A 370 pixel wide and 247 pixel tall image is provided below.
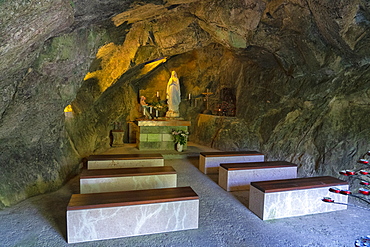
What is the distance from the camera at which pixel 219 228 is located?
351 centimetres

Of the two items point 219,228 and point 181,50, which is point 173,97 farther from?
point 219,228

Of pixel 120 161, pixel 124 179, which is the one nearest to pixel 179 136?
pixel 120 161

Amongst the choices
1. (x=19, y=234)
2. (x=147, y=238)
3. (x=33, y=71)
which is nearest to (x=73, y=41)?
(x=33, y=71)

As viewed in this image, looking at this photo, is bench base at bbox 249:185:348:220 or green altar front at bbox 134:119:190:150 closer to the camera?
bench base at bbox 249:185:348:220

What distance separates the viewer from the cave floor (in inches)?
123

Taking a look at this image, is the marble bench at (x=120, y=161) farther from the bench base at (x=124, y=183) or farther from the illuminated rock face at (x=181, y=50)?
the bench base at (x=124, y=183)

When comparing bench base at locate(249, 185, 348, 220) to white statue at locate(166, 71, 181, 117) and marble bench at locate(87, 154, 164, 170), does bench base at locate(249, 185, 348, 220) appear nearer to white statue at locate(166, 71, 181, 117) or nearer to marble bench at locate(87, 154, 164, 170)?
marble bench at locate(87, 154, 164, 170)

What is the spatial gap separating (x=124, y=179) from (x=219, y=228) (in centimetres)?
195

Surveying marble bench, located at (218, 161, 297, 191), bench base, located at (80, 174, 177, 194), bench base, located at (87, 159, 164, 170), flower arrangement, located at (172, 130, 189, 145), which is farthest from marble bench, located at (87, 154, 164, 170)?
flower arrangement, located at (172, 130, 189, 145)

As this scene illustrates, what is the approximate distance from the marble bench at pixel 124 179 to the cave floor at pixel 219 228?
1.94 feet

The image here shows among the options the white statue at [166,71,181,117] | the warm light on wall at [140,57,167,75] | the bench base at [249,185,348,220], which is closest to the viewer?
the bench base at [249,185,348,220]

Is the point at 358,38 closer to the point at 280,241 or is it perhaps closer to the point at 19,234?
the point at 280,241

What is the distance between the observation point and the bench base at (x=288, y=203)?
149 inches

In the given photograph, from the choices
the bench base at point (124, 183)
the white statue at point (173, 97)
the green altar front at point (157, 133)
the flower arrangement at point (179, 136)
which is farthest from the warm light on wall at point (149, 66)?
the bench base at point (124, 183)
